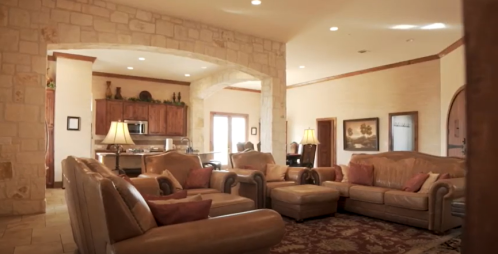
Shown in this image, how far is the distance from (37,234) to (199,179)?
1.91 meters

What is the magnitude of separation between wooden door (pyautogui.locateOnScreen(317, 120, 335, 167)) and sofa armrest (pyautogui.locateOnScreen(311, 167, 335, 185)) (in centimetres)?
512

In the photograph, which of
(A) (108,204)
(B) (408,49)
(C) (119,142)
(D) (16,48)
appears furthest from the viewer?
(B) (408,49)

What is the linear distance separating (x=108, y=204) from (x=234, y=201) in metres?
2.02

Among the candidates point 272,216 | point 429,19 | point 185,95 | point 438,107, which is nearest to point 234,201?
point 272,216

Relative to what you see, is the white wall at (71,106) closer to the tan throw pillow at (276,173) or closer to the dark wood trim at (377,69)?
the tan throw pillow at (276,173)

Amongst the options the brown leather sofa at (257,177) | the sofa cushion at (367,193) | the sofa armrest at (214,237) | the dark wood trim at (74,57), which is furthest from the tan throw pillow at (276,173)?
the dark wood trim at (74,57)

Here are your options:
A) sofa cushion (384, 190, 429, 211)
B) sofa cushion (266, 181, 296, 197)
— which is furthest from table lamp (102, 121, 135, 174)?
Answer: sofa cushion (384, 190, 429, 211)

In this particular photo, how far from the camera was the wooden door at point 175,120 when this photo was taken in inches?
399

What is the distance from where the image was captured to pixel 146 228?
1.76m

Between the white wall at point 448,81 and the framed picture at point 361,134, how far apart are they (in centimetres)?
184

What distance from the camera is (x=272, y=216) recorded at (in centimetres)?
210

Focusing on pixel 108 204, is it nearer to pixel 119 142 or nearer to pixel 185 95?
pixel 119 142

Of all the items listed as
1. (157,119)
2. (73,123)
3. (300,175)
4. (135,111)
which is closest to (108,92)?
(135,111)

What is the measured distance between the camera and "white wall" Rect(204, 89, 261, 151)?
37.6 feet
